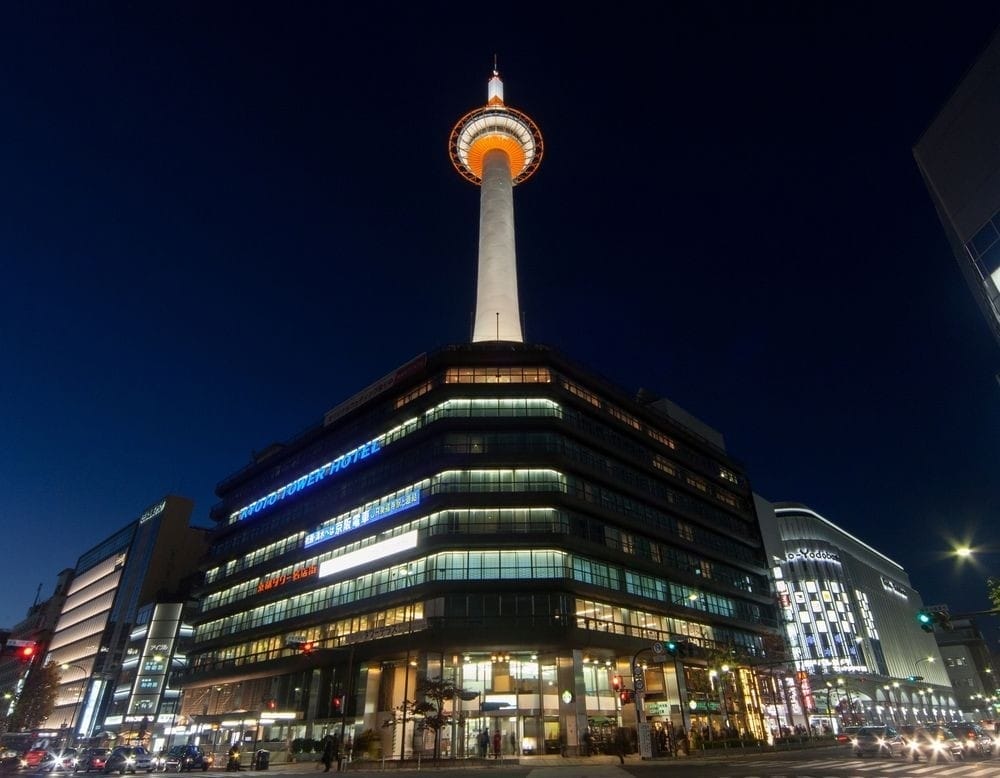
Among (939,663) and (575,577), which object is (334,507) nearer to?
(575,577)

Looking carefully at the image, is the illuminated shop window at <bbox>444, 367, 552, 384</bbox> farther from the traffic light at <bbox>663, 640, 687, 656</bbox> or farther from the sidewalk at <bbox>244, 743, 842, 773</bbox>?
the traffic light at <bbox>663, 640, 687, 656</bbox>

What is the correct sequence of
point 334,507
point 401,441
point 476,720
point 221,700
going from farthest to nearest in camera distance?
point 221,700, point 334,507, point 401,441, point 476,720

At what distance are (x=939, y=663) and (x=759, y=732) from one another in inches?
4663

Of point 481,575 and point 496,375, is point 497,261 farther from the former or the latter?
point 481,575

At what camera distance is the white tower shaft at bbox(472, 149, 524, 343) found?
74.8 metres

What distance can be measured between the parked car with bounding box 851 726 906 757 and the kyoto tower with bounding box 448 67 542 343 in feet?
157

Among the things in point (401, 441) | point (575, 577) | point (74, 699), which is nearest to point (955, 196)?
point (575, 577)

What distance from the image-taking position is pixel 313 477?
66312mm

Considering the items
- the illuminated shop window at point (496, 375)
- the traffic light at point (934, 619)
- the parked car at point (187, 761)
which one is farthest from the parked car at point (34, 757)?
the traffic light at point (934, 619)

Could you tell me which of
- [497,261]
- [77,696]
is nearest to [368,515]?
[497,261]

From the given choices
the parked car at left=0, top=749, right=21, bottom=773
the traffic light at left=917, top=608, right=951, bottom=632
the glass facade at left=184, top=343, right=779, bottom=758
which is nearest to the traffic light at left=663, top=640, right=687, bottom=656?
the traffic light at left=917, top=608, right=951, bottom=632

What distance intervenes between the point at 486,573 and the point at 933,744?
94.4 ft

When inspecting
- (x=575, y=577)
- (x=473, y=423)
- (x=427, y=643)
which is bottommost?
(x=427, y=643)

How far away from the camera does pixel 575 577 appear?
4850 centimetres
